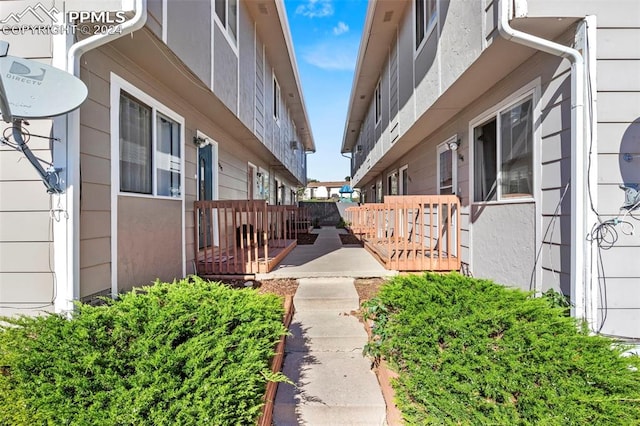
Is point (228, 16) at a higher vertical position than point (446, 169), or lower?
higher

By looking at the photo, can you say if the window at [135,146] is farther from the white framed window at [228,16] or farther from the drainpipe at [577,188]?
the drainpipe at [577,188]

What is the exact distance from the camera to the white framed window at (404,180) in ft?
28.8

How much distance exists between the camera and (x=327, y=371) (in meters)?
2.53

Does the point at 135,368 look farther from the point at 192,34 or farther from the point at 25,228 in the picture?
the point at 192,34

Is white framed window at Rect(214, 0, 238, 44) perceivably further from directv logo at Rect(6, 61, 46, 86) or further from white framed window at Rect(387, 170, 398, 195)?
white framed window at Rect(387, 170, 398, 195)

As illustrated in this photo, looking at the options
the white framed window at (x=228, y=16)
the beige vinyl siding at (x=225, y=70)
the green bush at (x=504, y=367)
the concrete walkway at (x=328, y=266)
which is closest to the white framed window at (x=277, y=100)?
the white framed window at (x=228, y=16)

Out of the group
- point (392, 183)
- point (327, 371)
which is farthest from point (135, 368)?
point (392, 183)

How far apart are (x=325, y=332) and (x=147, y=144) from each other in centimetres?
316

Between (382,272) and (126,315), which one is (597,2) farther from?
(126,315)

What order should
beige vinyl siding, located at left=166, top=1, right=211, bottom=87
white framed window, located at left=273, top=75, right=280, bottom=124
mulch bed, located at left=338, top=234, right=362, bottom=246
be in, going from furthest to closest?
1. white framed window, located at left=273, top=75, right=280, bottom=124
2. mulch bed, located at left=338, top=234, right=362, bottom=246
3. beige vinyl siding, located at left=166, top=1, right=211, bottom=87

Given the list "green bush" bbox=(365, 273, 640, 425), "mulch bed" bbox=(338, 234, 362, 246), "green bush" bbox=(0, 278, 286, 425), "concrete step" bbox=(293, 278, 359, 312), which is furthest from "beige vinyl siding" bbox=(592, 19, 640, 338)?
"mulch bed" bbox=(338, 234, 362, 246)

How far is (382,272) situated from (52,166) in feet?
13.6

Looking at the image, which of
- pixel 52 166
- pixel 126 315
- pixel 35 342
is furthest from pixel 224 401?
pixel 52 166

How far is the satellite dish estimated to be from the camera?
7.36 feet
